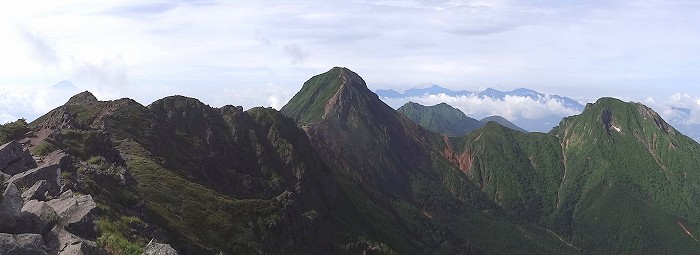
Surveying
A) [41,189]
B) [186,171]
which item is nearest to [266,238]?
[186,171]

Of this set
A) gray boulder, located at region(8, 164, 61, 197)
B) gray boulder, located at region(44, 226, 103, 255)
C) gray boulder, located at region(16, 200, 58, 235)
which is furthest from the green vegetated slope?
gray boulder, located at region(8, 164, 61, 197)

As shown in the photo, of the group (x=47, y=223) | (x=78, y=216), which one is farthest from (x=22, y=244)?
(x=78, y=216)

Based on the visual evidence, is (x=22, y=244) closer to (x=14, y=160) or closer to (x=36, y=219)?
(x=36, y=219)

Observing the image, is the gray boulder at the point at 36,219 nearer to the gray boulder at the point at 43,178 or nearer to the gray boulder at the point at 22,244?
the gray boulder at the point at 22,244

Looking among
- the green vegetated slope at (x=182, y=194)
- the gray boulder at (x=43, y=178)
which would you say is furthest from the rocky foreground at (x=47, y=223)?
the green vegetated slope at (x=182, y=194)

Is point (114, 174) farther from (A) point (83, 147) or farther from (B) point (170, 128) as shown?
(B) point (170, 128)

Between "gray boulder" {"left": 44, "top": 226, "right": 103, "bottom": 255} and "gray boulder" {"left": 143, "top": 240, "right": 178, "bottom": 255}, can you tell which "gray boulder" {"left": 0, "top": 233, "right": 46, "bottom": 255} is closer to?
"gray boulder" {"left": 44, "top": 226, "right": 103, "bottom": 255}
